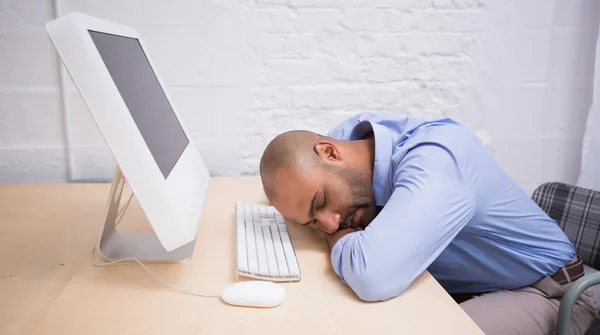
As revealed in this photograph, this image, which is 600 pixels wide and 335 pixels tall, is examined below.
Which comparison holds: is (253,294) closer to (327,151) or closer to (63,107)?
(327,151)

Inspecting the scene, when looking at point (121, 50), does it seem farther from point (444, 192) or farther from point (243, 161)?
point (243, 161)

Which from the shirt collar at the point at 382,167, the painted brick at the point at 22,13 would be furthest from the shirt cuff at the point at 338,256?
the painted brick at the point at 22,13

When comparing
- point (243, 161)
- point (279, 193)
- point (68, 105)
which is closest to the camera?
point (279, 193)

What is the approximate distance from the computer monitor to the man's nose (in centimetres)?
26

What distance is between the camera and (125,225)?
4.47 feet

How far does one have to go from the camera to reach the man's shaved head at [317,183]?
45.7 inches

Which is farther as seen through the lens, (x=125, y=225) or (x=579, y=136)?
(x=579, y=136)

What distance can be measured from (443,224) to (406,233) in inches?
3.5

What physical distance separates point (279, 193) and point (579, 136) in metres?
1.42

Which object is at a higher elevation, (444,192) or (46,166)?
(444,192)

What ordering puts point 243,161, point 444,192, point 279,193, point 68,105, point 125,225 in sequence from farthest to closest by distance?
point 243,161 → point 68,105 → point 125,225 → point 279,193 → point 444,192

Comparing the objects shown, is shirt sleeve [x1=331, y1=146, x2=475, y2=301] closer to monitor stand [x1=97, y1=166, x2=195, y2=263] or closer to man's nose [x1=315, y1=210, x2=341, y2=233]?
man's nose [x1=315, y1=210, x2=341, y2=233]

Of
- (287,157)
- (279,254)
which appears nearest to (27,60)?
(287,157)

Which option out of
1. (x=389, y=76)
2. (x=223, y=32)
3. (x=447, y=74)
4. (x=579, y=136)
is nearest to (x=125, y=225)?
(x=223, y=32)
